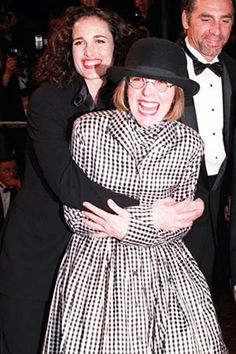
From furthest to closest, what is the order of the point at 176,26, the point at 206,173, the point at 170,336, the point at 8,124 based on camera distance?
1. the point at 176,26
2. the point at 8,124
3. the point at 206,173
4. the point at 170,336

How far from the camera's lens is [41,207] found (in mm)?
3051

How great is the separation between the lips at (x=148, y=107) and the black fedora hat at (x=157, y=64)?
0.09 metres

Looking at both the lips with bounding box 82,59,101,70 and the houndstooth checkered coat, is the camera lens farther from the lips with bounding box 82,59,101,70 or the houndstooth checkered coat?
the houndstooth checkered coat

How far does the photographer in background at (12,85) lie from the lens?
20.3 feet

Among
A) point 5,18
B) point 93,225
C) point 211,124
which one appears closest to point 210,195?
point 211,124

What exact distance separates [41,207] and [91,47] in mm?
651

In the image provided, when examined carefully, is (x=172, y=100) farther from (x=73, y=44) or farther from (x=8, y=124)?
(x=8, y=124)

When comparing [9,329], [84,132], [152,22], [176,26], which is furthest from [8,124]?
[84,132]

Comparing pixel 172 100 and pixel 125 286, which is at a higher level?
pixel 172 100

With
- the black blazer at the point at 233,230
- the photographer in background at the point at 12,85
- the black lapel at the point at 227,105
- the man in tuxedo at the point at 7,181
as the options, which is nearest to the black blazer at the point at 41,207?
the black blazer at the point at 233,230

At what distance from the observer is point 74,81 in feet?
10.2

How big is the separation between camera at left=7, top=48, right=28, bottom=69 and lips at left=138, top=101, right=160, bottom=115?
12.2ft

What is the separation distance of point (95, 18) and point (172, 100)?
579 mm

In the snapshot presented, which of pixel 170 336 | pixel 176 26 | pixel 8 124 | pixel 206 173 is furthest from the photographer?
pixel 176 26
